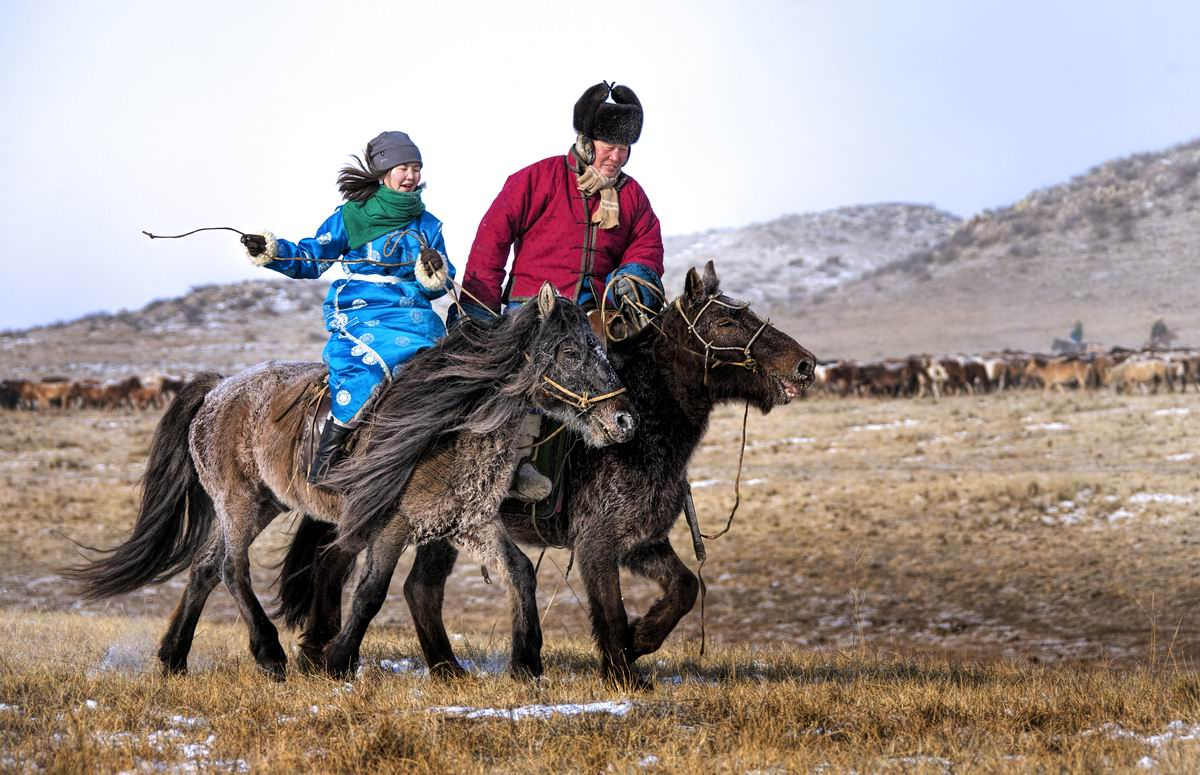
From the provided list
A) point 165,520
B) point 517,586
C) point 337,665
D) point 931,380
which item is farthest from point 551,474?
point 931,380

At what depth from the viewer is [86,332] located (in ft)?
209

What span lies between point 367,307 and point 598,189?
1.44m

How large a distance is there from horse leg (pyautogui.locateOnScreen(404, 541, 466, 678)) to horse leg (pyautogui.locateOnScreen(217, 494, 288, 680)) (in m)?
0.99

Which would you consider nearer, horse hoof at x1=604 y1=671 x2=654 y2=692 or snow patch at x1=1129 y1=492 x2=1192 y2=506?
horse hoof at x1=604 y1=671 x2=654 y2=692

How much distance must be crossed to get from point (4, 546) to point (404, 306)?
1166 centimetres

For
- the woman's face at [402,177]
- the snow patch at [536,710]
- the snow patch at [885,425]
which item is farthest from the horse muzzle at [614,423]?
the snow patch at [885,425]

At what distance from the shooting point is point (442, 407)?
5.77m

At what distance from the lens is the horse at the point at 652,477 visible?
5.86m

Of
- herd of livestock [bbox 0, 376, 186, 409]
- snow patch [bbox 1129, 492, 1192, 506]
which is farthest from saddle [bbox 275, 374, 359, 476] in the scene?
herd of livestock [bbox 0, 376, 186, 409]

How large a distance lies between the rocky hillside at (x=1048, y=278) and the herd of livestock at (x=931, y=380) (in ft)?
58.9

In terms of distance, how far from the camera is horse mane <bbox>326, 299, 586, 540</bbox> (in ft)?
18.7

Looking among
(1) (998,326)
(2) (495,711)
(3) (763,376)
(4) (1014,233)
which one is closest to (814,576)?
(3) (763,376)

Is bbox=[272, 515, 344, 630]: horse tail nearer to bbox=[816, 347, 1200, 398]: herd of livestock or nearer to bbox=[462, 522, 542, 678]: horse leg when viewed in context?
bbox=[462, 522, 542, 678]: horse leg

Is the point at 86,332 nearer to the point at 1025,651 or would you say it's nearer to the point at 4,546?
the point at 4,546
